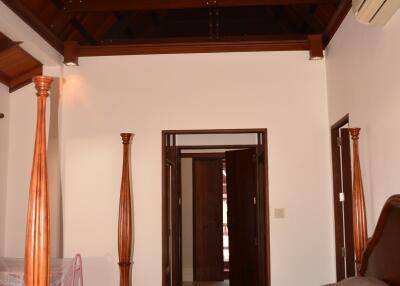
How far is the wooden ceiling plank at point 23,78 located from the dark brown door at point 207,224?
3417 mm

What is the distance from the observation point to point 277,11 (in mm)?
4848

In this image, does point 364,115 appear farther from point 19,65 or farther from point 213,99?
point 19,65

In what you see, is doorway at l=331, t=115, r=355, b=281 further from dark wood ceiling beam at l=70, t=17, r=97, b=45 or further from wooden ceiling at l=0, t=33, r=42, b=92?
wooden ceiling at l=0, t=33, r=42, b=92

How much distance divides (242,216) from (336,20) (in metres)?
2.80

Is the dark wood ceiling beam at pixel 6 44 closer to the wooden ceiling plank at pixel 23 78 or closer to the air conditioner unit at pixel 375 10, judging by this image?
the wooden ceiling plank at pixel 23 78

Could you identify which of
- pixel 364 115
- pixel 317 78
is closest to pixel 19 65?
pixel 317 78

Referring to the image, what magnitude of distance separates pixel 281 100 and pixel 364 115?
1.25 metres

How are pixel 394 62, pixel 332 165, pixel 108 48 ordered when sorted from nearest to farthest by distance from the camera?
1. pixel 394 62
2. pixel 332 165
3. pixel 108 48

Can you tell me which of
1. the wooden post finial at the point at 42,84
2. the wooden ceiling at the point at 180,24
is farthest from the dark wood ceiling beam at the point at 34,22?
the wooden post finial at the point at 42,84

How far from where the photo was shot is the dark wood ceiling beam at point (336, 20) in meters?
3.55

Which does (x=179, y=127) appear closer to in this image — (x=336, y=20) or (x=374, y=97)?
(x=336, y=20)

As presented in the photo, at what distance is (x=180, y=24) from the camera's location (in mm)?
4980

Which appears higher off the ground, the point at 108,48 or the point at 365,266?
the point at 108,48

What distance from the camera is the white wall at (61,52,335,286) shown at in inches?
167
